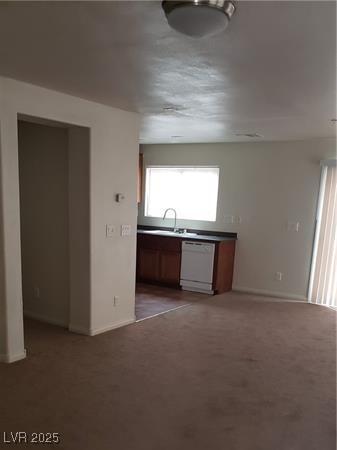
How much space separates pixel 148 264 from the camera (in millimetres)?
6207

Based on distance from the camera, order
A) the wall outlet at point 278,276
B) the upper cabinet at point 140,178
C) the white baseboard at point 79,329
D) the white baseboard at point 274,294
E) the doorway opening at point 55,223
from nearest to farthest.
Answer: the doorway opening at point 55,223 → the white baseboard at point 79,329 → the white baseboard at point 274,294 → the wall outlet at point 278,276 → the upper cabinet at point 140,178

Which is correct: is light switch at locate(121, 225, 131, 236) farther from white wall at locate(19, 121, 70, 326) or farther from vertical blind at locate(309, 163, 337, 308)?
vertical blind at locate(309, 163, 337, 308)

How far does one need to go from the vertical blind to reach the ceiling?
1598 millimetres

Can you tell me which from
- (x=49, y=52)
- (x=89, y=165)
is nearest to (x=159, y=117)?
(x=89, y=165)

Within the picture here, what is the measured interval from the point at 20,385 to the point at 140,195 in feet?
15.1

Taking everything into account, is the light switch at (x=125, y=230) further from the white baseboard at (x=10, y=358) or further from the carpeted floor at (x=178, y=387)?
the white baseboard at (x=10, y=358)

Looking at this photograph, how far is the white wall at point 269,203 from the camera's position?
17.9 feet

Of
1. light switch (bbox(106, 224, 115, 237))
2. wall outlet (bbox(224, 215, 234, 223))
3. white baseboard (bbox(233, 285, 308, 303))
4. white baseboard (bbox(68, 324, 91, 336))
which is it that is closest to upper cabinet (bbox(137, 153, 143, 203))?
wall outlet (bbox(224, 215, 234, 223))

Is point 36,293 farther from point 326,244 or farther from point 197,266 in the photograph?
point 326,244

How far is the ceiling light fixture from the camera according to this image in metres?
1.54

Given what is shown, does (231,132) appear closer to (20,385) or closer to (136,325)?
(136,325)

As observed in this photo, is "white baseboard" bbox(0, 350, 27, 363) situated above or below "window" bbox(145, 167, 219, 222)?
below

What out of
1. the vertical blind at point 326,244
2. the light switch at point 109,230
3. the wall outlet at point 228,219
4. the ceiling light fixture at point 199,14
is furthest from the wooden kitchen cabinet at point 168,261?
the ceiling light fixture at point 199,14

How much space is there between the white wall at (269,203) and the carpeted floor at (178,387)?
147cm
